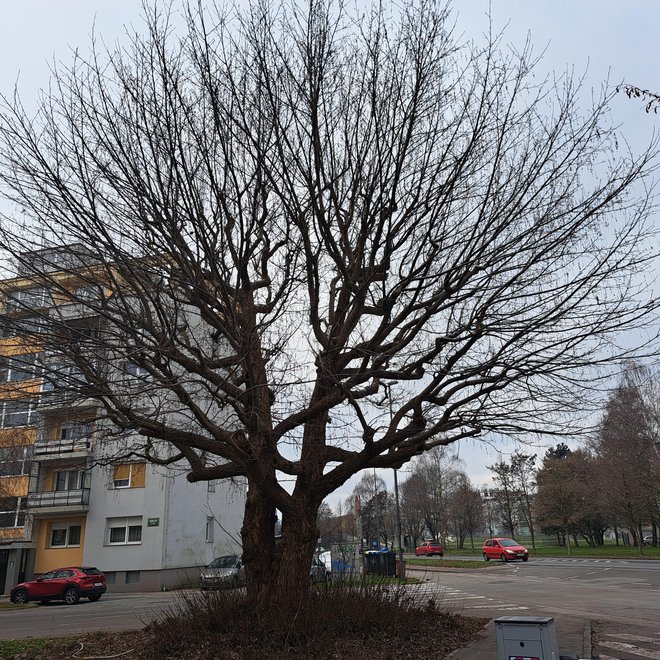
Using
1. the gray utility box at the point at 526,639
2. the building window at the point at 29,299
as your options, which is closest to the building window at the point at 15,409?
the building window at the point at 29,299

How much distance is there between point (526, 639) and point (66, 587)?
77.6 ft

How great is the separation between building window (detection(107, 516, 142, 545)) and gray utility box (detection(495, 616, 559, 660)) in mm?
27660

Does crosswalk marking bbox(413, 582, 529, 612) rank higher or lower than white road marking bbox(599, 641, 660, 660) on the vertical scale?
lower

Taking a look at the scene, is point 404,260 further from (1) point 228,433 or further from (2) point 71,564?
(2) point 71,564

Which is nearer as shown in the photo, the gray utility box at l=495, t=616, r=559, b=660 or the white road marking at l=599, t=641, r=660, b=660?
the gray utility box at l=495, t=616, r=559, b=660

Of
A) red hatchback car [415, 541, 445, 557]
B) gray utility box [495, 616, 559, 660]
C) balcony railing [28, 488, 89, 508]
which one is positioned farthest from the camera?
red hatchback car [415, 541, 445, 557]

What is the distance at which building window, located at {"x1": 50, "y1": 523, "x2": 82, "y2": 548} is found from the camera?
32.7 metres

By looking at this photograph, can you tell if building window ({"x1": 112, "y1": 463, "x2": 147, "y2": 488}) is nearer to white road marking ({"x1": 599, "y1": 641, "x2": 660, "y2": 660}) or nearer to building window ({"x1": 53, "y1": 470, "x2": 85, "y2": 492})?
building window ({"x1": 53, "y1": 470, "x2": 85, "y2": 492})

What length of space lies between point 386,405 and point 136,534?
79.6ft

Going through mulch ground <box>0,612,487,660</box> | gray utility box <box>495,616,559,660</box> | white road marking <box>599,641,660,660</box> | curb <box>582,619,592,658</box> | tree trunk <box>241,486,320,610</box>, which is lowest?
white road marking <box>599,641,660,660</box>

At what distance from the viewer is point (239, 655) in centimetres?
764

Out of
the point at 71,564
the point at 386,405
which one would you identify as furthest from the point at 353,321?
the point at 71,564

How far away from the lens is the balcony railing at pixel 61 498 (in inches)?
1239

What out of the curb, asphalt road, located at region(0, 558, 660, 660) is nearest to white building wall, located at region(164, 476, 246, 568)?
asphalt road, located at region(0, 558, 660, 660)
